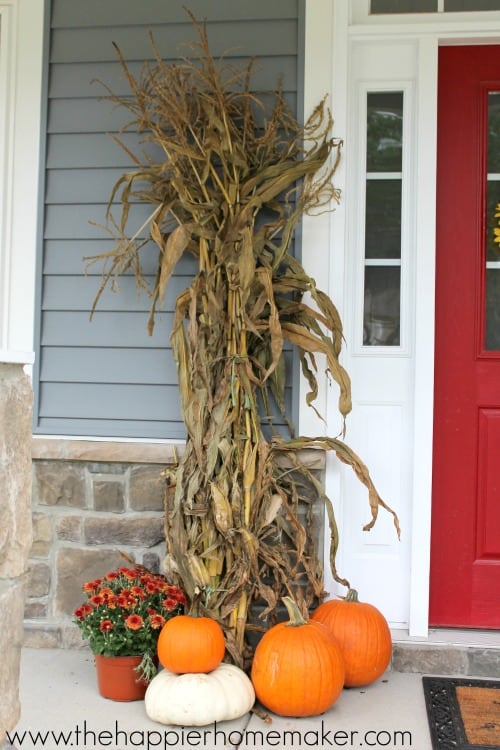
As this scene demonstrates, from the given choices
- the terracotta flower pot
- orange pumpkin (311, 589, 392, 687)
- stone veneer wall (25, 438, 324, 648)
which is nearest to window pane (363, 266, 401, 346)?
stone veneer wall (25, 438, 324, 648)

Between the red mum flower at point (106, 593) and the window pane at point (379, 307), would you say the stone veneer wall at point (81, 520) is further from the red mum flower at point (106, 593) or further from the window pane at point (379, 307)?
the window pane at point (379, 307)

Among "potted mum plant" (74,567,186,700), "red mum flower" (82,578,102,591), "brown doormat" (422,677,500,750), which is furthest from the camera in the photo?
"red mum flower" (82,578,102,591)

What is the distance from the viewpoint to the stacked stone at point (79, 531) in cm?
314

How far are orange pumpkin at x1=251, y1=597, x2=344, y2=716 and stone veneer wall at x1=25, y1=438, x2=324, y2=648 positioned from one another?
744mm

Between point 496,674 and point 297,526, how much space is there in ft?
2.94

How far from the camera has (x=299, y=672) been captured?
97.3 inches

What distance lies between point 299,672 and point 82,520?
3.71 ft

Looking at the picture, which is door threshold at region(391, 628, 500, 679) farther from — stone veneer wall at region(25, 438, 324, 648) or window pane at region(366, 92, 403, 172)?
window pane at region(366, 92, 403, 172)

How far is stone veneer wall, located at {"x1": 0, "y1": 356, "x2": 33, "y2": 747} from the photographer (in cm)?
176

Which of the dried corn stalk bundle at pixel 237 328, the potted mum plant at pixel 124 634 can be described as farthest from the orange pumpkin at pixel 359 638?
the potted mum plant at pixel 124 634

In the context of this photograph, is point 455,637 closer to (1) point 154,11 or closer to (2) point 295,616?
(2) point 295,616

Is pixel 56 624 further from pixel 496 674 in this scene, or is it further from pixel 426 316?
pixel 426 316

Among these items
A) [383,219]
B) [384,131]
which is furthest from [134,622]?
[384,131]

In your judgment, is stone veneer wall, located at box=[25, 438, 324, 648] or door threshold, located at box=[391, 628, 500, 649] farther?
stone veneer wall, located at box=[25, 438, 324, 648]
